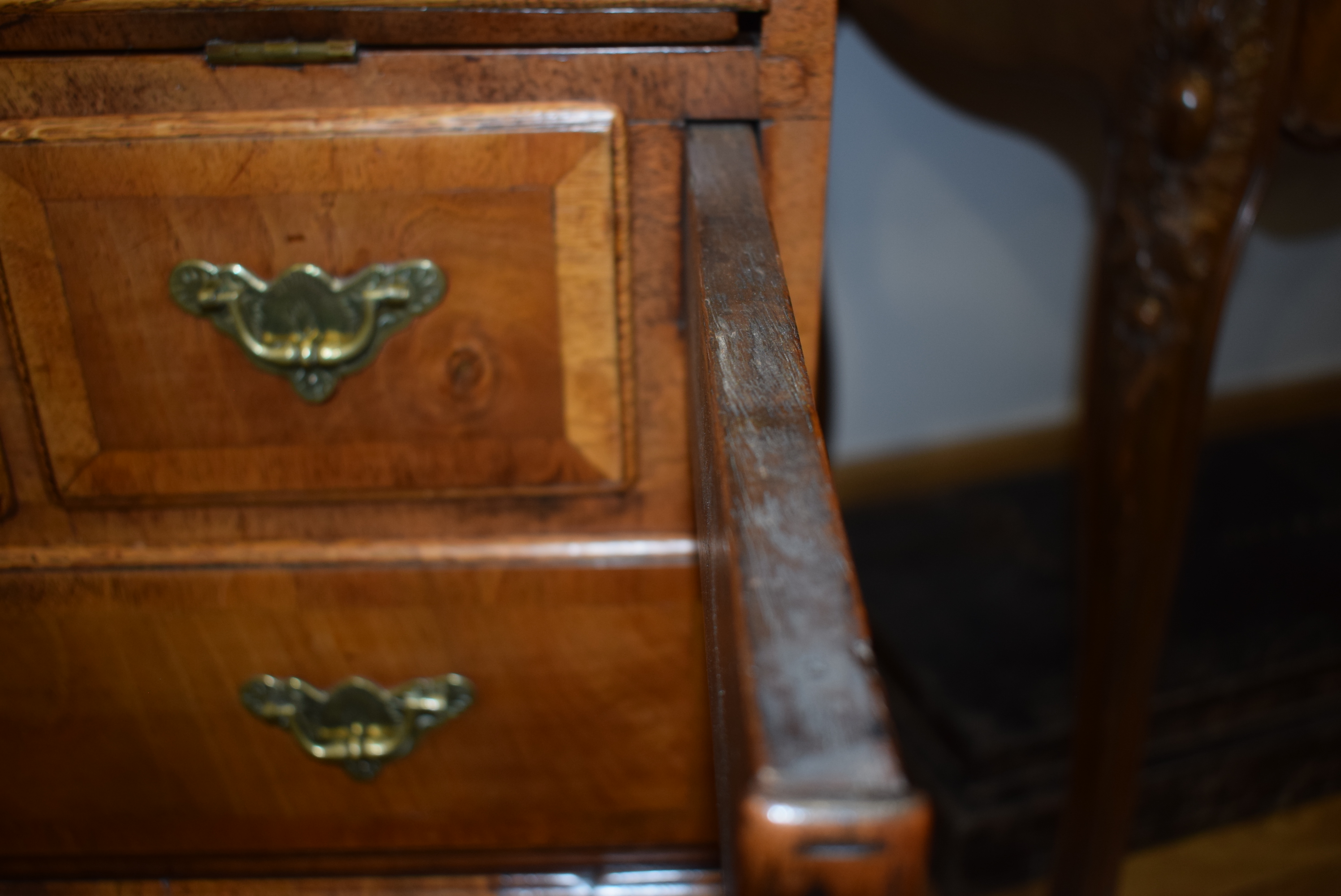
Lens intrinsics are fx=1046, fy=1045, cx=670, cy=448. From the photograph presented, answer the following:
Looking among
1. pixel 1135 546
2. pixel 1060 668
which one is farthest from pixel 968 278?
pixel 1135 546

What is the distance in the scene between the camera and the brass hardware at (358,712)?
42 centimetres

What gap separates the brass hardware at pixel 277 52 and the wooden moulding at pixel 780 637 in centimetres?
15

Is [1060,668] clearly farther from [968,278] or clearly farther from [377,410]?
[377,410]

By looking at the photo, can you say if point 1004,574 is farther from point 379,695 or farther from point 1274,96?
point 379,695

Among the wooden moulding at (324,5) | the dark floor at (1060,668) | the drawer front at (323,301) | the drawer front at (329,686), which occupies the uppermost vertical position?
the wooden moulding at (324,5)

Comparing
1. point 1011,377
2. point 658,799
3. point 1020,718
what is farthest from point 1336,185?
point 658,799

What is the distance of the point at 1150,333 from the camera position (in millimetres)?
513

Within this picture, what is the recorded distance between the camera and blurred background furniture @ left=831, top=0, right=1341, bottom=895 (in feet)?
1.53

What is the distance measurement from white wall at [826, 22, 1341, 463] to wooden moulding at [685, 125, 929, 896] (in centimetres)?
76

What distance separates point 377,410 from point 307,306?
46 millimetres

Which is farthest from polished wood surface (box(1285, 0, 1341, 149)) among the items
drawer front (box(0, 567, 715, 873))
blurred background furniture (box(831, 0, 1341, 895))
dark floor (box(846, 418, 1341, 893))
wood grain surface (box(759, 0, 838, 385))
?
dark floor (box(846, 418, 1341, 893))

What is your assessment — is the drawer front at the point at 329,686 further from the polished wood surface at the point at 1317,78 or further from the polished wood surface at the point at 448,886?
the polished wood surface at the point at 1317,78

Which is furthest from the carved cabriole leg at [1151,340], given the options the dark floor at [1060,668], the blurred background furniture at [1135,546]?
the dark floor at [1060,668]

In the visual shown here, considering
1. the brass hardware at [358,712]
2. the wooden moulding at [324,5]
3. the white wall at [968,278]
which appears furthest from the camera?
the white wall at [968,278]
